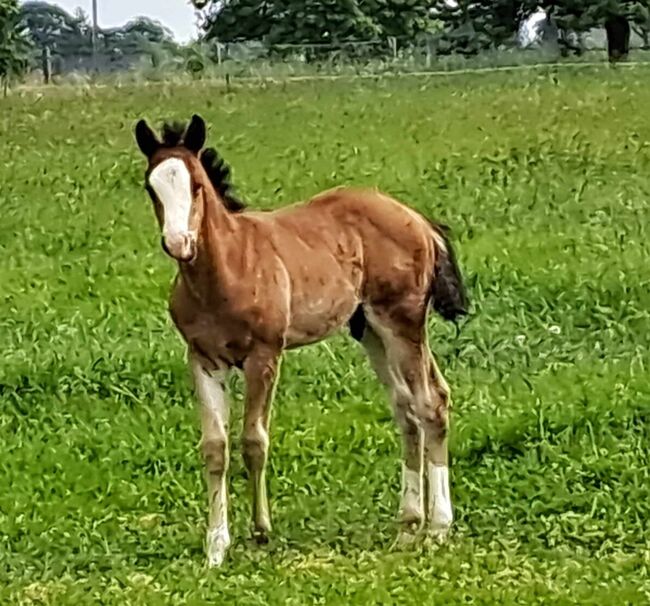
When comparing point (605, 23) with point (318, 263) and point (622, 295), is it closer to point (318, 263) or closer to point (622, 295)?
point (622, 295)

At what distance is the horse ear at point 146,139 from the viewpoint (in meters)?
7.44

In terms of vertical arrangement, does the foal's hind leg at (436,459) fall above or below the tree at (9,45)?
below

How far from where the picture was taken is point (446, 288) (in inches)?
336

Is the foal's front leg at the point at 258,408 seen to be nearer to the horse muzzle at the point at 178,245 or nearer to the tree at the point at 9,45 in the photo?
the horse muzzle at the point at 178,245

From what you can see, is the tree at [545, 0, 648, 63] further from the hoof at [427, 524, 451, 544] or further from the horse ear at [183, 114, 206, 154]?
the horse ear at [183, 114, 206, 154]

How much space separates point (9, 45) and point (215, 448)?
103 feet

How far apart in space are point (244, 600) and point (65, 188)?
13.8 meters

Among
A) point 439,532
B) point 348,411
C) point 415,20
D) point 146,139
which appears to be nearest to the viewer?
point 146,139

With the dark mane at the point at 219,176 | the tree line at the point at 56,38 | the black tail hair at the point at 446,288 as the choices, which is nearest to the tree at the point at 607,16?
the tree line at the point at 56,38

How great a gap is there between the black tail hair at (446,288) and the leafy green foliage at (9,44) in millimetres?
28206

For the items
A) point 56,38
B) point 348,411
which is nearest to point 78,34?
point 56,38

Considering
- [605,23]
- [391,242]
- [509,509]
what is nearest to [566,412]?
[509,509]

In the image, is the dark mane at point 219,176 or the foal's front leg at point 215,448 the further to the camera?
the foal's front leg at point 215,448

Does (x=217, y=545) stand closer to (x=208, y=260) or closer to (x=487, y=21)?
(x=208, y=260)
